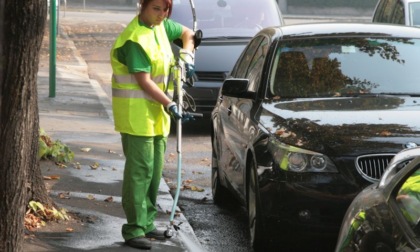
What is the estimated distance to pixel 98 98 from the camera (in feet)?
60.1

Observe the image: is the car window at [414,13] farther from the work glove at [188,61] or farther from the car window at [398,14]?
the work glove at [188,61]

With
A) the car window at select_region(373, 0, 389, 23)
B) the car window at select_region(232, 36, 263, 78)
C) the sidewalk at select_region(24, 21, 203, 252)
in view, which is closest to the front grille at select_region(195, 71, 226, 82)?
the sidewalk at select_region(24, 21, 203, 252)

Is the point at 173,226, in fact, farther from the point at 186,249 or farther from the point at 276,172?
the point at 276,172

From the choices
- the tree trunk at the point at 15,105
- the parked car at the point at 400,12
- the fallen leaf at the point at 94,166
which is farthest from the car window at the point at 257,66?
the parked car at the point at 400,12

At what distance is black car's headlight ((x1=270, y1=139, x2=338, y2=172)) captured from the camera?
7.79 m

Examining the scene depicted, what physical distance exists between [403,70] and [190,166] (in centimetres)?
381

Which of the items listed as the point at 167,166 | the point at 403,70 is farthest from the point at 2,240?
the point at 167,166

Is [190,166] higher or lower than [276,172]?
lower

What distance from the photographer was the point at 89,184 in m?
10.7

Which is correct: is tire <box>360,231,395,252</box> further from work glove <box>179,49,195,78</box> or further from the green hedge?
the green hedge

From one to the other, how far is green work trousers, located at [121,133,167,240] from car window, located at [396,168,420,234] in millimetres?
2955

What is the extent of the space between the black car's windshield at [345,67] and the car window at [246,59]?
0.67 meters

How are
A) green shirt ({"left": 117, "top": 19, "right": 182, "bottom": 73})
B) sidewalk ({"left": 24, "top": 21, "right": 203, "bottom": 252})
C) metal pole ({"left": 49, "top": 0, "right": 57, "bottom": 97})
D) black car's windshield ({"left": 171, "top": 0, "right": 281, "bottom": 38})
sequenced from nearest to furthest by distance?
green shirt ({"left": 117, "top": 19, "right": 182, "bottom": 73}) → sidewalk ({"left": 24, "top": 21, "right": 203, "bottom": 252}) → black car's windshield ({"left": 171, "top": 0, "right": 281, "bottom": 38}) → metal pole ({"left": 49, "top": 0, "right": 57, "bottom": 97})

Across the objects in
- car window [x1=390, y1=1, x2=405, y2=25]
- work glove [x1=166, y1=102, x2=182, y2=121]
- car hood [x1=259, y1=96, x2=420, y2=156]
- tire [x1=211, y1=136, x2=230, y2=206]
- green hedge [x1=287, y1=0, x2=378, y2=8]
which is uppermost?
work glove [x1=166, y1=102, x2=182, y2=121]
